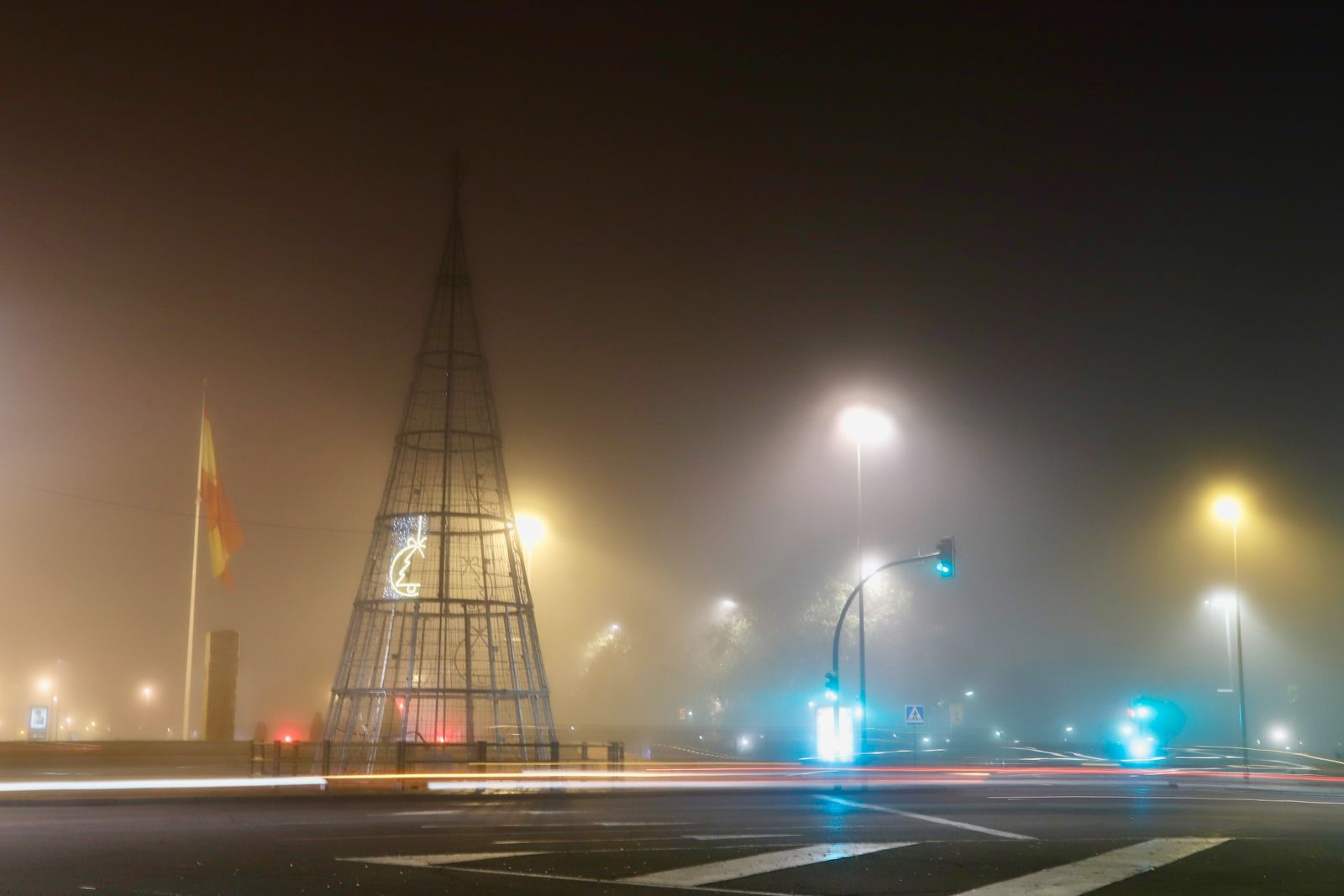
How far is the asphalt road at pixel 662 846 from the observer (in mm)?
11711

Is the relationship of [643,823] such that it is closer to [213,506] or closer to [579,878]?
[579,878]

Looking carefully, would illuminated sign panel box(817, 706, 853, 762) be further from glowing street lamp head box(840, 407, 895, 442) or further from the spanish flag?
the spanish flag

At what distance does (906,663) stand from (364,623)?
4813cm

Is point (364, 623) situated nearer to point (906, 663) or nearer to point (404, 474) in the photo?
point (404, 474)

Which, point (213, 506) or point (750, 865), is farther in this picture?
point (213, 506)

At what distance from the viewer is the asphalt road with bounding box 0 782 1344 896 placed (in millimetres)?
11711

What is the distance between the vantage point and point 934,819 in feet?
62.6

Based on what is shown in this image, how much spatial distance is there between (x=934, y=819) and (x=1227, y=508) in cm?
2386

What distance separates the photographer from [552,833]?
53.7ft

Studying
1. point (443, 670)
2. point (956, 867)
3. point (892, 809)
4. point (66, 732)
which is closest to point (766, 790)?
point (892, 809)

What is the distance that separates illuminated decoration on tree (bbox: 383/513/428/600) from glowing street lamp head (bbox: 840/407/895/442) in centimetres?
1099

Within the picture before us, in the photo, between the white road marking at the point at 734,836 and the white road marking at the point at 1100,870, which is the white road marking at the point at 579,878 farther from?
the white road marking at the point at 734,836

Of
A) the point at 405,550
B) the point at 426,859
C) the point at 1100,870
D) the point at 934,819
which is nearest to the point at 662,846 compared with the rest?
the point at 426,859

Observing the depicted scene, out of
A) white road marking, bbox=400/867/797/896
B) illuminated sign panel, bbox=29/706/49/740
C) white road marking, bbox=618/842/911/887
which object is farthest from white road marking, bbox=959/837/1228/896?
illuminated sign panel, bbox=29/706/49/740
